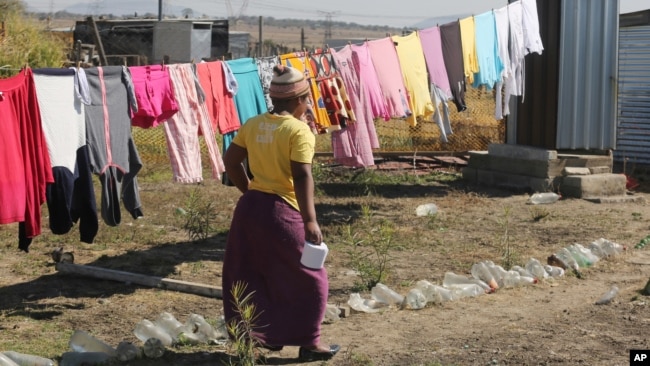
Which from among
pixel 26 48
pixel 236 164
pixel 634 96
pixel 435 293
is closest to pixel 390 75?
pixel 435 293

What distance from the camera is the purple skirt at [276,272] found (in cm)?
588

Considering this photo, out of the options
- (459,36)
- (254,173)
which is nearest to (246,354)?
(254,173)

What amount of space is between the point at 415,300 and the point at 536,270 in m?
1.49

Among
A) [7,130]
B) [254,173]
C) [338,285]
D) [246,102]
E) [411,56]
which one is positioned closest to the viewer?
[254,173]

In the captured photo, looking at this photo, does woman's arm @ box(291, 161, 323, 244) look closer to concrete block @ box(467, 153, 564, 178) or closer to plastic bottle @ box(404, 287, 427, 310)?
plastic bottle @ box(404, 287, 427, 310)

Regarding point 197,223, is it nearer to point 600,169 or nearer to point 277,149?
point 277,149

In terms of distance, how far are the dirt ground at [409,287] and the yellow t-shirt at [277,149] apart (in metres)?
1.06

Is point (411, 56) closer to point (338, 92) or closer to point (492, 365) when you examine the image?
point (338, 92)

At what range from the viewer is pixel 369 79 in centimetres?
1040

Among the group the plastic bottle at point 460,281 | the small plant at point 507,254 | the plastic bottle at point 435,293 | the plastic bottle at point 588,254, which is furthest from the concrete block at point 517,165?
the plastic bottle at point 435,293

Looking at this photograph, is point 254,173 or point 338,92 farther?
point 338,92

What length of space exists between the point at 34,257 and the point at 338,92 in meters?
3.22

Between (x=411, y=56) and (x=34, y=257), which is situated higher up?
(x=411, y=56)

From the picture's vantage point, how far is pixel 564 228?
1091 centimetres
